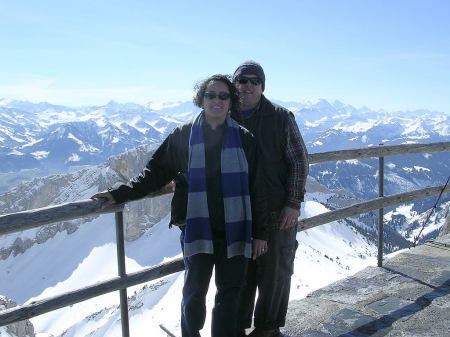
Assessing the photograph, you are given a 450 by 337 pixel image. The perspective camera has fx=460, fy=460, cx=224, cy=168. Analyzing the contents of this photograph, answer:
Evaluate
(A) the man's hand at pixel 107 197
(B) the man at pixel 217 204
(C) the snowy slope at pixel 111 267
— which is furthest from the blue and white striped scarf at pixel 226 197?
(C) the snowy slope at pixel 111 267

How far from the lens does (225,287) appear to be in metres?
3.37

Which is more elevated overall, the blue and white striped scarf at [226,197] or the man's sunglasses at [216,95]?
the man's sunglasses at [216,95]

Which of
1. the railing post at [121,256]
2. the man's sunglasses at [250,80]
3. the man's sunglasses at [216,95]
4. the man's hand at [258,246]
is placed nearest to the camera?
the man's sunglasses at [216,95]

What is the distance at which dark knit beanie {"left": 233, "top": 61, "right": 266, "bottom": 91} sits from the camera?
143 inches

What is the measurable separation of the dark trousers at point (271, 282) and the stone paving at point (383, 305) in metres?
0.51

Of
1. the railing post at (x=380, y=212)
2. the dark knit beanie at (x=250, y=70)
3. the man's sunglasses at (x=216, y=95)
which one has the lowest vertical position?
the railing post at (x=380, y=212)

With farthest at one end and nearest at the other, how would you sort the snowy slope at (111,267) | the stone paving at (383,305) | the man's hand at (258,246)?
the snowy slope at (111,267) < the stone paving at (383,305) < the man's hand at (258,246)

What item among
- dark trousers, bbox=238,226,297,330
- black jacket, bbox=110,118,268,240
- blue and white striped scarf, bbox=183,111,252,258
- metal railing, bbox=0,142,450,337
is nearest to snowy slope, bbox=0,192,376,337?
metal railing, bbox=0,142,450,337

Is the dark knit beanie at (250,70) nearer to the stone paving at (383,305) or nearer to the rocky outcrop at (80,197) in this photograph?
the stone paving at (383,305)

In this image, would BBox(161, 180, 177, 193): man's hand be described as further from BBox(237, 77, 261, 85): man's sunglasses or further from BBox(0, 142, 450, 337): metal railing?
BBox(237, 77, 261, 85): man's sunglasses

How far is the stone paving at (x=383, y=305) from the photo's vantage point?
4.39 metres

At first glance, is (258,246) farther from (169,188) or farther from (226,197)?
(169,188)

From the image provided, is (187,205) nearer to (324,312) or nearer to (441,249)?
(324,312)

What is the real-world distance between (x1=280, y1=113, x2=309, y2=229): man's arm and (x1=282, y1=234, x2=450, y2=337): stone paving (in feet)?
4.39
